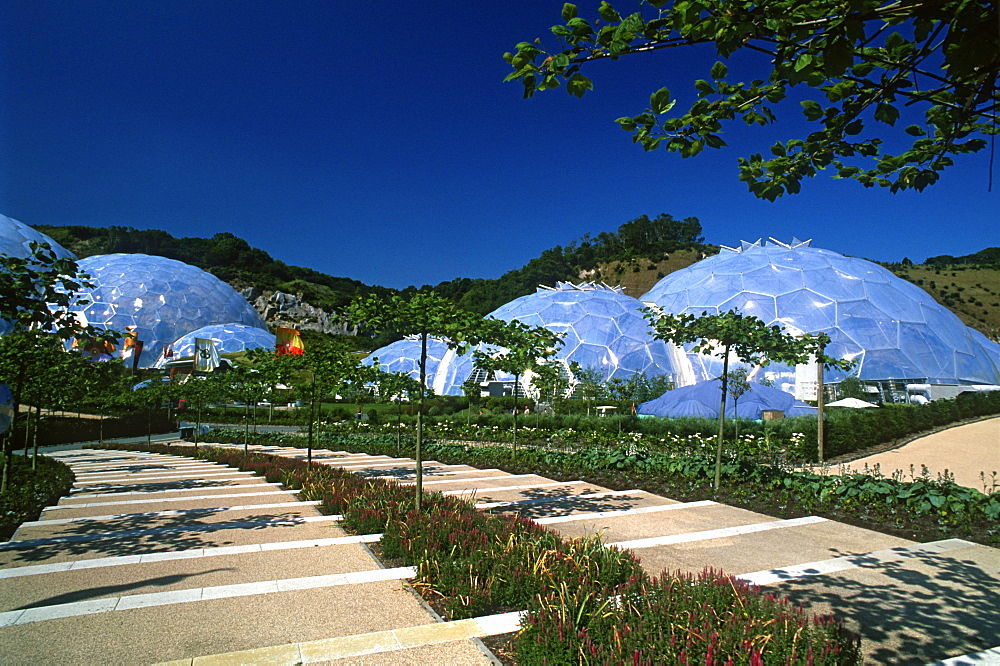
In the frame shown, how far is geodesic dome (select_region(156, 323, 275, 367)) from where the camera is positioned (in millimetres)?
66375

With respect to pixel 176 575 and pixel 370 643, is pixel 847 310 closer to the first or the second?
pixel 370 643

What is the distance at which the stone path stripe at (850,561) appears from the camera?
5678 mm

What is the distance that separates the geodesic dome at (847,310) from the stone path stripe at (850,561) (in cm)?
3162

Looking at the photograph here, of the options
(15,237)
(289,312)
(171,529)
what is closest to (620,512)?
(171,529)

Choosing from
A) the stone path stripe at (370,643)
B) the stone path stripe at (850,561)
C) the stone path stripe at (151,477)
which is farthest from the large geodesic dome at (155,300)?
the stone path stripe at (850,561)

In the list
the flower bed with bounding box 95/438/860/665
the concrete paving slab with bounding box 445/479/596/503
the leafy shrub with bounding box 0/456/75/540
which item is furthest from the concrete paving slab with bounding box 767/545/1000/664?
the leafy shrub with bounding box 0/456/75/540

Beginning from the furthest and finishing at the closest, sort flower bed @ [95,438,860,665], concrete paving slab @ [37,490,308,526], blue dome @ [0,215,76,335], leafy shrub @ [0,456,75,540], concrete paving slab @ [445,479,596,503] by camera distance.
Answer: blue dome @ [0,215,76,335] → concrete paving slab @ [445,479,596,503] → concrete paving slab @ [37,490,308,526] → leafy shrub @ [0,456,75,540] → flower bed @ [95,438,860,665]

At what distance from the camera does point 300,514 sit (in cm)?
887

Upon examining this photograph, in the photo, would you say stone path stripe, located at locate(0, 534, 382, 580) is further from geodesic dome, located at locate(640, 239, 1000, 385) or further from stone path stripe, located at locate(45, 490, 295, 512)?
geodesic dome, located at locate(640, 239, 1000, 385)

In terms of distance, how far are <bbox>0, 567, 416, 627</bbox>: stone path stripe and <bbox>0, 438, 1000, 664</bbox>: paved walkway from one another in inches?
0.9

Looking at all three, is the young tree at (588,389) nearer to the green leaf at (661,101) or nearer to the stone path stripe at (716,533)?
the stone path stripe at (716,533)

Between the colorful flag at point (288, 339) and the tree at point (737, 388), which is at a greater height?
the colorful flag at point (288, 339)

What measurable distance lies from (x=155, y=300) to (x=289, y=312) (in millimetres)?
28892

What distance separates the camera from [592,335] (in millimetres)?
41875
